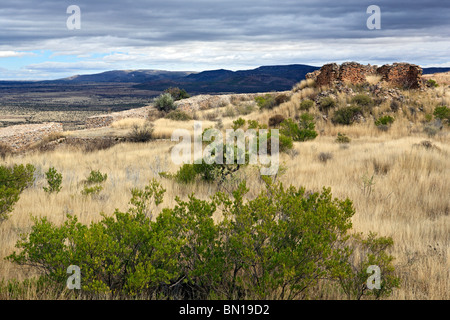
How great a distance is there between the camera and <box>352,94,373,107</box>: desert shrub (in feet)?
60.1

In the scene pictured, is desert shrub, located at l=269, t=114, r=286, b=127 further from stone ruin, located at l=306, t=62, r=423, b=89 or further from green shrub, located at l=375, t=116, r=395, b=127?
stone ruin, located at l=306, t=62, r=423, b=89

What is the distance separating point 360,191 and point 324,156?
143 inches

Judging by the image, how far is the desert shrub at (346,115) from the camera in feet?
56.5

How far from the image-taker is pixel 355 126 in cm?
1656

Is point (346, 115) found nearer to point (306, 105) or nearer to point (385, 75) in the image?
point (306, 105)

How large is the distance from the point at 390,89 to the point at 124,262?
19513mm

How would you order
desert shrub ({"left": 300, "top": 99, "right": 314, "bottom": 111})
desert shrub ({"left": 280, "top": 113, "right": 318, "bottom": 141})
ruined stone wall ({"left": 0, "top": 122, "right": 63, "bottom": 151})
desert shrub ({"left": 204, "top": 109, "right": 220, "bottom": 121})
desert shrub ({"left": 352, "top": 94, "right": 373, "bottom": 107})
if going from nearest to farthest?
desert shrub ({"left": 280, "top": 113, "right": 318, "bottom": 141}) → ruined stone wall ({"left": 0, "top": 122, "right": 63, "bottom": 151}) → desert shrub ({"left": 352, "top": 94, "right": 373, "bottom": 107}) → desert shrub ({"left": 300, "top": 99, "right": 314, "bottom": 111}) → desert shrub ({"left": 204, "top": 109, "right": 220, "bottom": 121})

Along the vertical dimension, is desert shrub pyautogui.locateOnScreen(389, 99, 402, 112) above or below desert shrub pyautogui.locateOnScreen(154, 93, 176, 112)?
below

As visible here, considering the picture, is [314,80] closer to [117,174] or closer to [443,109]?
[443,109]

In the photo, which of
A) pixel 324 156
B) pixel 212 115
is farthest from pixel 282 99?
pixel 324 156

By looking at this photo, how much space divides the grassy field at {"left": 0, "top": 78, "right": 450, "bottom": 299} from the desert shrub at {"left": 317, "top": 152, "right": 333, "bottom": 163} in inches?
3.1

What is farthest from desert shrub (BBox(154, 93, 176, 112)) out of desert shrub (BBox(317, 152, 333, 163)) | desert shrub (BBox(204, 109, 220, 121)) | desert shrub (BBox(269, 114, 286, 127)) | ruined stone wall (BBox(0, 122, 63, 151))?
desert shrub (BBox(317, 152, 333, 163))

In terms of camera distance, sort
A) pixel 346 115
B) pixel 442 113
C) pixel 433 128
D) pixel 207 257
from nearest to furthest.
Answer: pixel 207 257 < pixel 433 128 < pixel 442 113 < pixel 346 115

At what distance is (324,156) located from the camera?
10.3m
